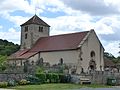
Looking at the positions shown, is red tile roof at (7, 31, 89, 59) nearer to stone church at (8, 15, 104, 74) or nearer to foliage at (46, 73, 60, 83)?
stone church at (8, 15, 104, 74)

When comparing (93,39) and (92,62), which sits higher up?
(93,39)

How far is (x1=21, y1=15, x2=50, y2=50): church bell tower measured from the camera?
86.8m

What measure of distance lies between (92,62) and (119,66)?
460 inches

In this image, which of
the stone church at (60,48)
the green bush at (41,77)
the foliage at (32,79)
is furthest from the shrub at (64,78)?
the stone church at (60,48)

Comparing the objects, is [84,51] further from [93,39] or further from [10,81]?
[10,81]

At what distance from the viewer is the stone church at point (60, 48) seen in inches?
2768

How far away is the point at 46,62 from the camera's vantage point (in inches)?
3002

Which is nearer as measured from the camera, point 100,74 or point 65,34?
point 100,74

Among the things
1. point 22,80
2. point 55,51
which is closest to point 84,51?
point 55,51

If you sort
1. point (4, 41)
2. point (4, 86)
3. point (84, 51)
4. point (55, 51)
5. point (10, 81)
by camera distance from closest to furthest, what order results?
1. point (4, 86)
2. point (10, 81)
3. point (84, 51)
4. point (55, 51)
5. point (4, 41)

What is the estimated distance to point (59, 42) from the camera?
7762 cm

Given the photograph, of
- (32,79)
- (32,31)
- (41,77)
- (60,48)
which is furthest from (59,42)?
(32,79)

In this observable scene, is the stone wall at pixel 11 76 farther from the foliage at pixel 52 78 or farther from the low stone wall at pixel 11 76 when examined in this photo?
the foliage at pixel 52 78

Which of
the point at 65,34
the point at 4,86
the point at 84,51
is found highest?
the point at 65,34
